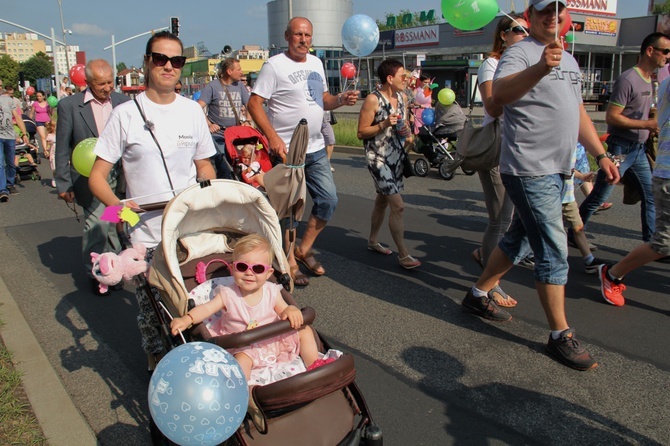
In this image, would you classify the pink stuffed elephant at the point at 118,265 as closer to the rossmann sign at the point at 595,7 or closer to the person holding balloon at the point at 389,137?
the person holding balloon at the point at 389,137

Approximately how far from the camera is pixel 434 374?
12.1 feet

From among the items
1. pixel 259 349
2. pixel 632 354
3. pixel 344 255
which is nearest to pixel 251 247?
pixel 259 349

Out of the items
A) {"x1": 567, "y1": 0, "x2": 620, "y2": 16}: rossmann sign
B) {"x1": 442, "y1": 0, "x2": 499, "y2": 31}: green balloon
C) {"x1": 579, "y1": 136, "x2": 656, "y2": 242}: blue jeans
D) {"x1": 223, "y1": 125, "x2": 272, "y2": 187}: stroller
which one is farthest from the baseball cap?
{"x1": 567, "y1": 0, "x2": 620, "y2": 16}: rossmann sign

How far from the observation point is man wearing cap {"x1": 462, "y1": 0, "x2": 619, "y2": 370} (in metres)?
3.55

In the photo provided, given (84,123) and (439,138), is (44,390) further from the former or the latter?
(439,138)

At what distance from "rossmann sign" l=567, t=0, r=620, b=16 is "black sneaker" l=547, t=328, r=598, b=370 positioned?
3516 cm

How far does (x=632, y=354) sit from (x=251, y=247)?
269cm

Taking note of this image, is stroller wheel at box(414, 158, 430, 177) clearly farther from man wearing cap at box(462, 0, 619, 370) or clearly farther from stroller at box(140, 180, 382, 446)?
stroller at box(140, 180, 382, 446)

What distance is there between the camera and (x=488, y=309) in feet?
14.5

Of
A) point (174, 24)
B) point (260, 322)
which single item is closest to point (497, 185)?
point (260, 322)

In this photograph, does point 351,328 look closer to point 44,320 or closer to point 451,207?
point 44,320

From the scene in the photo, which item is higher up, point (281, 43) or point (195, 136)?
point (281, 43)

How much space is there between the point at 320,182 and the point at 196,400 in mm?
3464

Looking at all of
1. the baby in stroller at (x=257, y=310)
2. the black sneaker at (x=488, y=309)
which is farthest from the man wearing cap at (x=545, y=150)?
the baby in stroller at (x=257, y=310)
